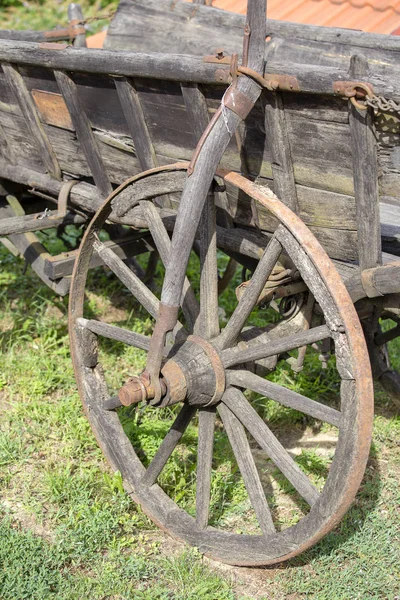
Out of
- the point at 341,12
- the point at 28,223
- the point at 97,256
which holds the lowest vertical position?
the point at 97,256

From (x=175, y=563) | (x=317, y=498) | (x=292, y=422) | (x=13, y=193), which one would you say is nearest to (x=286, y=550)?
(x=317, y=498)

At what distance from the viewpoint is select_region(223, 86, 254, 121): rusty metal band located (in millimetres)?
2318

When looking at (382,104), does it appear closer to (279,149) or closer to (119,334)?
(279,149)

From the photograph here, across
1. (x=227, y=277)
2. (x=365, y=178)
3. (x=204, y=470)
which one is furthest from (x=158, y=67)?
(x=227, y=277)

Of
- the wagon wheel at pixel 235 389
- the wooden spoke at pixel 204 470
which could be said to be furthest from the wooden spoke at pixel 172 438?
the wooden spoke at pixel 204 470

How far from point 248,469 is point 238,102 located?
1.29 m

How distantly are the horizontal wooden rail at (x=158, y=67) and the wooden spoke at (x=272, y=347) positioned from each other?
0.74 m

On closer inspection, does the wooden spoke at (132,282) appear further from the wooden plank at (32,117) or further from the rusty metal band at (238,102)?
the rusty metal band at (238,102)

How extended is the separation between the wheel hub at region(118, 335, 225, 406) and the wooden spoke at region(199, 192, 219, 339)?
0.07 metres

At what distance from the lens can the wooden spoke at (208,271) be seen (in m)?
2.66

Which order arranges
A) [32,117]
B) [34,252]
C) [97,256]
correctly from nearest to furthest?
1. [32,117]
2. [97,256]
3. [34,252]

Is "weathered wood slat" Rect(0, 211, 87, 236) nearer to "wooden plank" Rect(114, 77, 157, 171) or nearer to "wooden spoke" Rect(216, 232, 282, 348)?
"wooden plank" Rect(114, 77, 157, 171)

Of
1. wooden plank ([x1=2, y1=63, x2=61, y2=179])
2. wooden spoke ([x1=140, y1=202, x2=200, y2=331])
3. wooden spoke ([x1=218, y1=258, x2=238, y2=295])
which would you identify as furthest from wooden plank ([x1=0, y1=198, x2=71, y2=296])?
wooden spoke ([x1=218, y1=258, x2=238, y2=295])

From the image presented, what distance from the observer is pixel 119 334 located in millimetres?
3061
